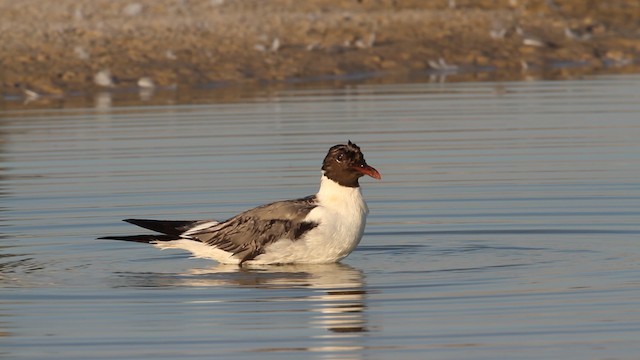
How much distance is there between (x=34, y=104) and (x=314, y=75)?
205 inches

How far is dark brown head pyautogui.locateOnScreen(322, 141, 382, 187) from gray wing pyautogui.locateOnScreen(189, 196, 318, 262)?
29 cm

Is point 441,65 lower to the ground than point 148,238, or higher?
higher

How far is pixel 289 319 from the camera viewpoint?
1087 cm

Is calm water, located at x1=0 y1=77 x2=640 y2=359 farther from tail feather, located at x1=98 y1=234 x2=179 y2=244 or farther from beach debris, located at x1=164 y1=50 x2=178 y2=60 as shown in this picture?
beach debris, located at x1=164 y1=50 x2=178 y2=60

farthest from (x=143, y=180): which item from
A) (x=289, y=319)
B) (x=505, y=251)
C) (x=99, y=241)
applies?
(x=289, y=319)

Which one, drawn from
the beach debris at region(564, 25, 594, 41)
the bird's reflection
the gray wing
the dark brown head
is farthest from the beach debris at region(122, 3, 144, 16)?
the dark brown head

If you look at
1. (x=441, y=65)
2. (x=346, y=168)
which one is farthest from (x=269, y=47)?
(x=346, y=168)

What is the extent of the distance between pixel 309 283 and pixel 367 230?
8.66 ft

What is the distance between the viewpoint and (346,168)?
1345 cm

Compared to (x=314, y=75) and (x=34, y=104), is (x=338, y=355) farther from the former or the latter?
(x=314, y=75)

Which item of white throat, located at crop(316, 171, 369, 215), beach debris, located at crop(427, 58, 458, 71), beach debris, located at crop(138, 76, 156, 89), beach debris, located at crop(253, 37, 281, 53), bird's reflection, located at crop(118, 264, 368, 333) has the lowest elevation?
bird's reflection, located at crop(118, 264, 368, 333)

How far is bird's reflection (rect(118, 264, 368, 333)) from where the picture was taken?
10961mm

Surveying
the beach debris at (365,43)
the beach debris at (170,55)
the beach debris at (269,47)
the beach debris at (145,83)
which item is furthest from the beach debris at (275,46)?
the beach debris at (145,83)

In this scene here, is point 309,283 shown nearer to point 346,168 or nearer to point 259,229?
point 259,229
